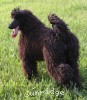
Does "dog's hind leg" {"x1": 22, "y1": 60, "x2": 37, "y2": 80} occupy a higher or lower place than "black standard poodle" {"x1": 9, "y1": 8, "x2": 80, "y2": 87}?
lower

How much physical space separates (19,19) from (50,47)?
759mm

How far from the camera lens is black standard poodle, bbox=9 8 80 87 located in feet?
15.8

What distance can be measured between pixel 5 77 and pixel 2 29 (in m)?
3.32

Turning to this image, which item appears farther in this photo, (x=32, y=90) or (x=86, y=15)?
(x=86, y=15)

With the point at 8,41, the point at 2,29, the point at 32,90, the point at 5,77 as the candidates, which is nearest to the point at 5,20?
the point at 2,29

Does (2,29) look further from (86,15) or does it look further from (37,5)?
(37,5)

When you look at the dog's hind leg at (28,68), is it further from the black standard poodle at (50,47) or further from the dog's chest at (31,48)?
the dog's chest at (31,48)

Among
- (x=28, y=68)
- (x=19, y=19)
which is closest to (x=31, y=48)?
(x=28, y=68)

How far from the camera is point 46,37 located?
→ 496 cm

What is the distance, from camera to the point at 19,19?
5.23 meters

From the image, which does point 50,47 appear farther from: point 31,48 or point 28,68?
point 28,68

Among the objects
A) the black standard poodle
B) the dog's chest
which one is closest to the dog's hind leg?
the black standard poodle

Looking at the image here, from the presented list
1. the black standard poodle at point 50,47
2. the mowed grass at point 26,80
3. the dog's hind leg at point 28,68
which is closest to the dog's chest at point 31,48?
the black standard poodle at point 50,47

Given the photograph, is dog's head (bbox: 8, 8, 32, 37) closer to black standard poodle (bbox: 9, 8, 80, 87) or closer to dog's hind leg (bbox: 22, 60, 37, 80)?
black standard poodle (bbox: 9, 8, 80, 87)
